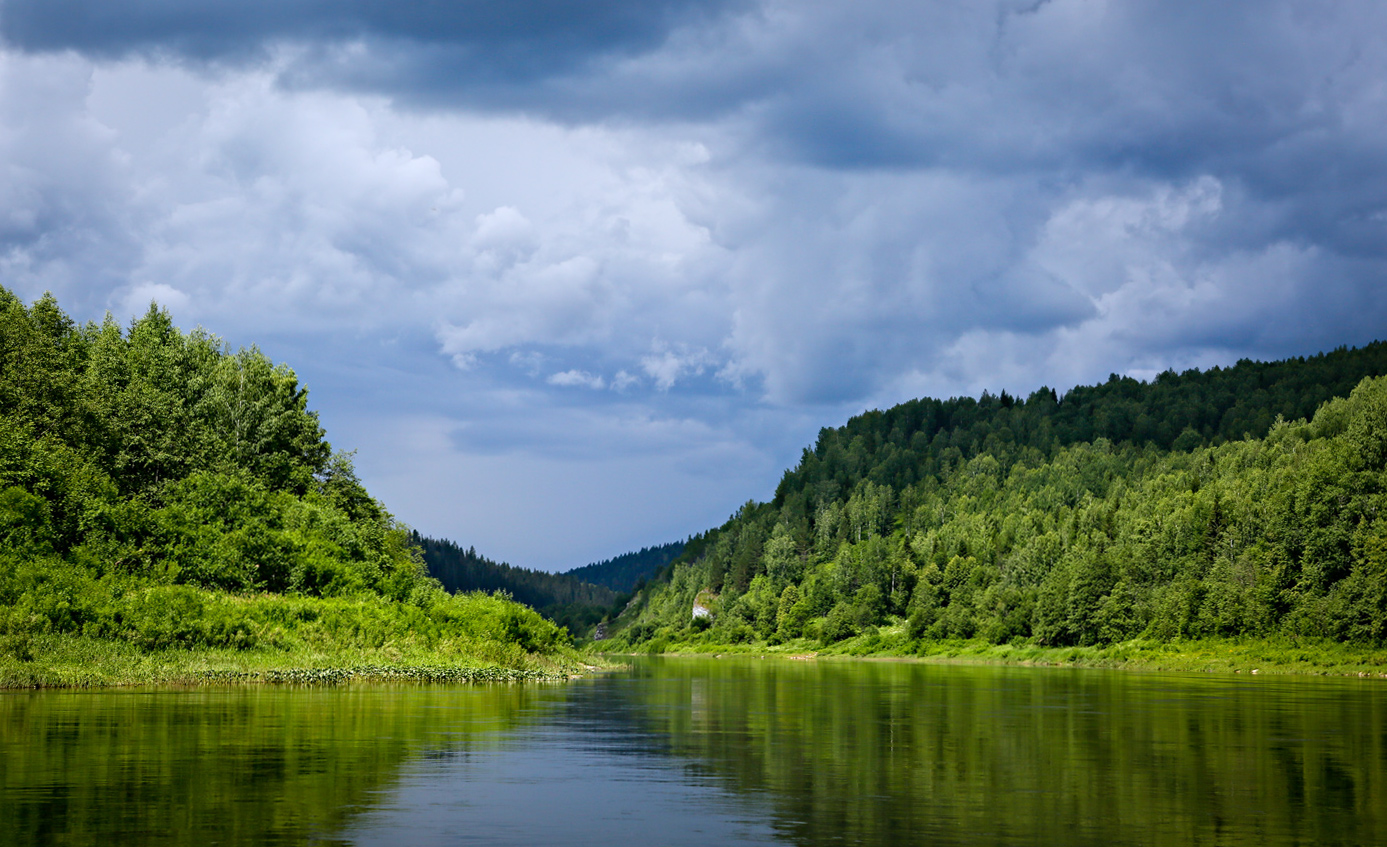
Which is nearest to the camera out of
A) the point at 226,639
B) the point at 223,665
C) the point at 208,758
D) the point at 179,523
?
the point at 208,758

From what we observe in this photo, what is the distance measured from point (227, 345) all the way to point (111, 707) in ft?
272

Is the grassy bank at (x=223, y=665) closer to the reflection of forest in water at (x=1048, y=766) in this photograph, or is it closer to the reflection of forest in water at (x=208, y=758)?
the reflection of forest in water at (x=208, y=758)

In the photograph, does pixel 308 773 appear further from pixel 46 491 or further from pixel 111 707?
pixel 46 491

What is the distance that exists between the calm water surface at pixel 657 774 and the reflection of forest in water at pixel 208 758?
0.10 m

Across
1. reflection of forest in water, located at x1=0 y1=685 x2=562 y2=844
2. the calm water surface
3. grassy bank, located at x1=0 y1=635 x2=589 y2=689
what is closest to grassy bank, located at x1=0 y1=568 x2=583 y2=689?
grassy bank, located at x1=0 y1=635 x2=589 y2=689

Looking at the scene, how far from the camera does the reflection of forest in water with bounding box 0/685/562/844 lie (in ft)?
62.1

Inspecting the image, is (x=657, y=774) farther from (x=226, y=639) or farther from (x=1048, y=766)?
(x=226, y=639)

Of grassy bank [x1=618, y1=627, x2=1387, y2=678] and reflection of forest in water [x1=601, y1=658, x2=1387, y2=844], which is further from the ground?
reflection of forest in water [x1=601, y1=658, x2=1387, y2=844]

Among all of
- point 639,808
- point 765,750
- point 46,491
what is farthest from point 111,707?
point 46,491

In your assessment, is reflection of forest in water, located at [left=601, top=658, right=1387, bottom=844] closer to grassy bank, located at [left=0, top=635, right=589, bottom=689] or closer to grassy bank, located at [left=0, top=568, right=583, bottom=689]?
grassy bank, located at [left=0, top=635, right=589, bottom=689]

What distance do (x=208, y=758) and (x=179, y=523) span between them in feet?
166

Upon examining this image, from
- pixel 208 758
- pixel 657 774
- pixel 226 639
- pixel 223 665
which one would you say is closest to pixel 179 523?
pixel 226 639

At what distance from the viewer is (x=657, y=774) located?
27.8 metres

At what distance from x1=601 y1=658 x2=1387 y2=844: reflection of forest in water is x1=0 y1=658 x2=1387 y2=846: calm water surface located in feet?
0.37
